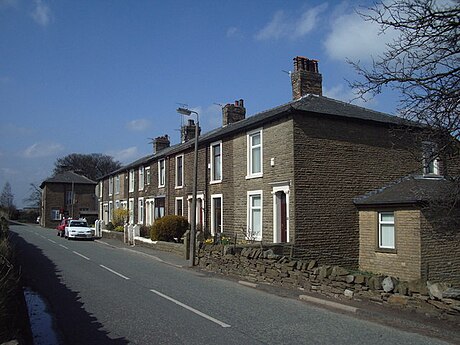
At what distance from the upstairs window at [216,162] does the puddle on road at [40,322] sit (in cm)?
1397

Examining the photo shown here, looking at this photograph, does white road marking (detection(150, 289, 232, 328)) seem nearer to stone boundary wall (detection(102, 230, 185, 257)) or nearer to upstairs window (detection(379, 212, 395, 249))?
upstairs window (detection(379, 212, 395, 249))

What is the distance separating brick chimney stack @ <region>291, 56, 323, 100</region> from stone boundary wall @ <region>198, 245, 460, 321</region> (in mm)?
9321

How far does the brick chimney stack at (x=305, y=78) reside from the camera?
22.8m

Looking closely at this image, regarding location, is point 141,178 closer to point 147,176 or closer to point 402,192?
point 147,176

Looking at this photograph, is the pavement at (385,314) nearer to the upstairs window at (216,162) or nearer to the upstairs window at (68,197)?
the upstairs window at (216,162)

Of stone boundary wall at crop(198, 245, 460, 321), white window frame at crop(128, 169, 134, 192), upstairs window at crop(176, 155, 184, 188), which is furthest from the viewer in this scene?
white window frame at crop(128, 169, 134, 192)

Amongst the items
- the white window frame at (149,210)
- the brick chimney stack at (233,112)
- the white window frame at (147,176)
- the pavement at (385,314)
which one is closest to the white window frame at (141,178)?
the white window frame at (147,176)

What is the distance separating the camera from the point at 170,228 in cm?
2692

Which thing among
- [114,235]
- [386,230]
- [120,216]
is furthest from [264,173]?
[120,216]

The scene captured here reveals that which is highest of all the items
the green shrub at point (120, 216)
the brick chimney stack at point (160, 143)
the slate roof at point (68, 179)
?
the brick chimney stack at point (160, 143)

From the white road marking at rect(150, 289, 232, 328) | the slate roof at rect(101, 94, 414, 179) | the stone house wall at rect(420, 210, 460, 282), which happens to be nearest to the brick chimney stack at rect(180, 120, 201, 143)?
the slate roof at rect(101, 94, 414, 179)

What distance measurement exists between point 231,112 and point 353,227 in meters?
12.9

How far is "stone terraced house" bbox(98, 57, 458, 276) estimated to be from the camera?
1866 cm

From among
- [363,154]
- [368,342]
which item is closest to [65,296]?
[368,342]
